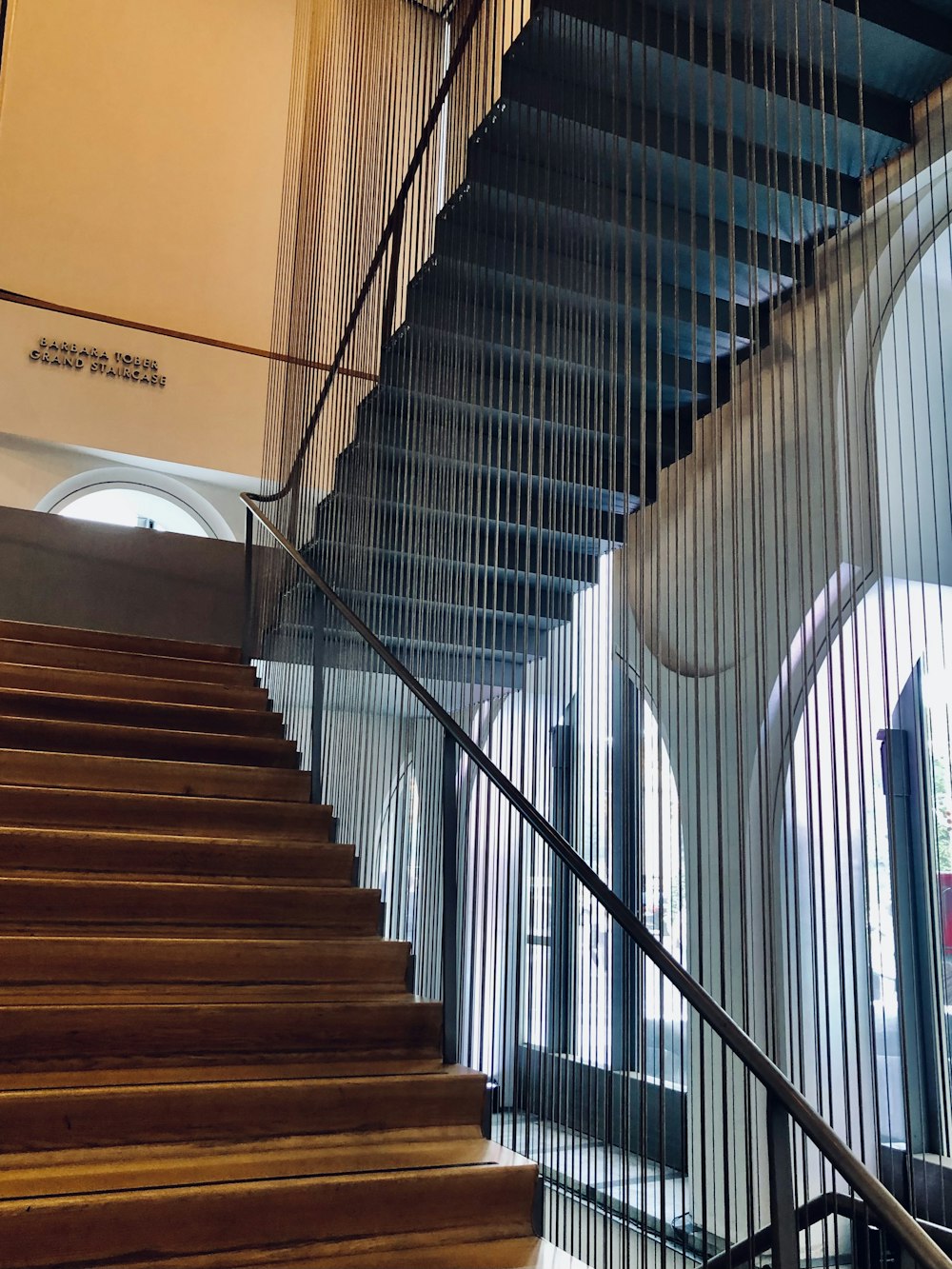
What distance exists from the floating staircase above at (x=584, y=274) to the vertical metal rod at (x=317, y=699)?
0.11 metres

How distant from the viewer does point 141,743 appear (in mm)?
4555

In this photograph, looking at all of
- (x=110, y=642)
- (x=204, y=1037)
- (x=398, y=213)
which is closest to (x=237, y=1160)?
(x=204, y=1037)

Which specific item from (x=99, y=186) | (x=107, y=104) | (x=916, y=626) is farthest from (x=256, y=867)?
(x=107, y=104)

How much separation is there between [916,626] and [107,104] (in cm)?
806

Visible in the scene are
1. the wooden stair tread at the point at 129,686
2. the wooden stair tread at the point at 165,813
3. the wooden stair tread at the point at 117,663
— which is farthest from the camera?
the wooden stair tread at the point at 117,663

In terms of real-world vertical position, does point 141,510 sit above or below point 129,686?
above

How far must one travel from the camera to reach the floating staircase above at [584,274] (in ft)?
11.6

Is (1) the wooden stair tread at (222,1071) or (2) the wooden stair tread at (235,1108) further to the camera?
(1) the wooden stair tread at (222,1071)

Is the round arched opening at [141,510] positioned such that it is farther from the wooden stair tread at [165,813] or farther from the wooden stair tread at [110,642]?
the wooden stair tread at [165,813]

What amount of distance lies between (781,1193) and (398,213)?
191 inches

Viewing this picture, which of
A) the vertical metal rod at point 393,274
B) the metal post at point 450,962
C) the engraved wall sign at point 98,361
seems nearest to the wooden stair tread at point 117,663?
the vertical metal rod at point 393,274

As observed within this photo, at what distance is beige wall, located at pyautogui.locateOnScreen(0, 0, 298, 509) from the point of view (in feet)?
28.6

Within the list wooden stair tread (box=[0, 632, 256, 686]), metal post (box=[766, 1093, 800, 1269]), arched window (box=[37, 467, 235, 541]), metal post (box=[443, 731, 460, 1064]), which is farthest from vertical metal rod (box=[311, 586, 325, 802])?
arched window (box=[37, 467, 235, 541])

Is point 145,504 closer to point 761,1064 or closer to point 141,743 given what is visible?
point 141,743
